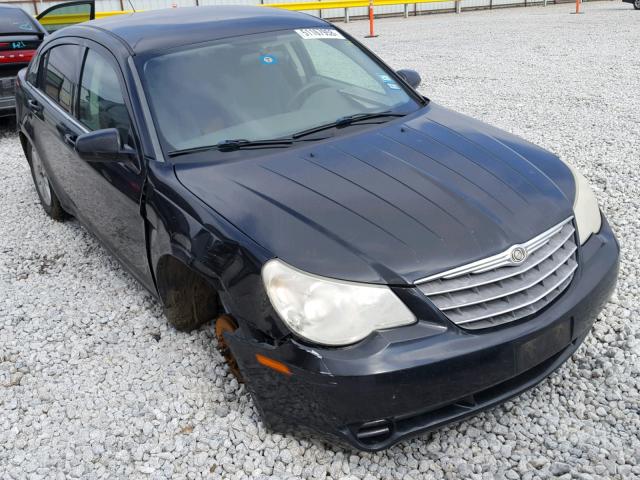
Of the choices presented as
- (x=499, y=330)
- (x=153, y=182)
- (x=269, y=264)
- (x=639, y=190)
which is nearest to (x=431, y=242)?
(x=499, y=330)

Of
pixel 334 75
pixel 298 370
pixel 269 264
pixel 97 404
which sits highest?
pixel 334 75

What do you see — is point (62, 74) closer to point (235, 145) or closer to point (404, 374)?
point (235, 145)

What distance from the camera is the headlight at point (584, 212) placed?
2.82 metres

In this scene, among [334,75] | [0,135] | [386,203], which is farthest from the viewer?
[0,135]

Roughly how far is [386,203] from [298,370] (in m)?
0.78

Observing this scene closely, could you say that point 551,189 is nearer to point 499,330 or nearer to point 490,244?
point 490,244

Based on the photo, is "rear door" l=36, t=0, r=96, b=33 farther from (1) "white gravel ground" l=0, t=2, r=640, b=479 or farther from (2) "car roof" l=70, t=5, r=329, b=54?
(2) "car roof" l=70, t=5, r=329, b=54

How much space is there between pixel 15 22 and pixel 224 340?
6644 millimetres

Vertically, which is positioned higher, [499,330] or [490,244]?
[490,244]

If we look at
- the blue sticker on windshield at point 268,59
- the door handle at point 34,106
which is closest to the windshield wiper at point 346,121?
the blue sticker on windshield at point 268,59

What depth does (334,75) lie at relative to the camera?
380 cm

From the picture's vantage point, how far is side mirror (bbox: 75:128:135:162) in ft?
10.3

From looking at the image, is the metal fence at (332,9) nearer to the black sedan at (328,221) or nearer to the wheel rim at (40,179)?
the wheel rim at (40,179)

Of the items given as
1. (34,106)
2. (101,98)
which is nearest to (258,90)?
(101,98)
